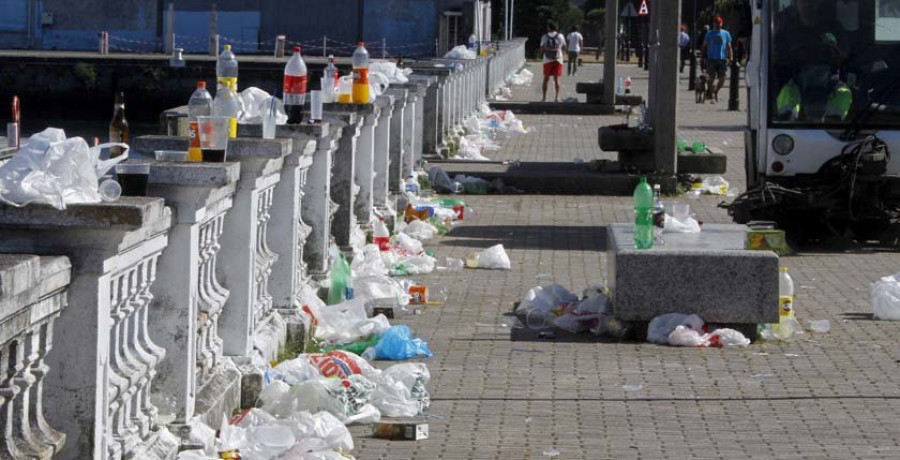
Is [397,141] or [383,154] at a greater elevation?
[397,141]

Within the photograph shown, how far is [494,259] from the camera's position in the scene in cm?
1491

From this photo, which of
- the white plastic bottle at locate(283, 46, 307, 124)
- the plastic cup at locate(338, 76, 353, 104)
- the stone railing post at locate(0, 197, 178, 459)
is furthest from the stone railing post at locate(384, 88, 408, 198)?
the stone railing post at locate(0, 197, 178, 459)

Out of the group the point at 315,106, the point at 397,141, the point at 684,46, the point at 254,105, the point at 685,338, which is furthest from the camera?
the point at 684,46

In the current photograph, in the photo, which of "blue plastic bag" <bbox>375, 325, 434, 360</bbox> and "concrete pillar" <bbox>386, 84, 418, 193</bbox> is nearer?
"blue plastic bag" <bbox>375, 325, 434, 360</bbox>

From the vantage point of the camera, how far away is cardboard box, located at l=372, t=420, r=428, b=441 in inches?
325

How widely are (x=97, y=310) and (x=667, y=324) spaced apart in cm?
605

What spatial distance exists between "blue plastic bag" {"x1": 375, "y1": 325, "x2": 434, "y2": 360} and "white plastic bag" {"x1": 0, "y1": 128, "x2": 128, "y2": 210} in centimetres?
486

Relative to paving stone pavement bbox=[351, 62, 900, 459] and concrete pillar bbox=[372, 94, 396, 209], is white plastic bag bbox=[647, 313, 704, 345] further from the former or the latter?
concrete pillar bbox=[372, 94, 396, 209]

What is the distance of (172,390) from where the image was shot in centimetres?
711

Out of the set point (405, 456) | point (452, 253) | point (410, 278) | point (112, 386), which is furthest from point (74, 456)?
point (452, 253)

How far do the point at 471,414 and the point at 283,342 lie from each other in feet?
5.16

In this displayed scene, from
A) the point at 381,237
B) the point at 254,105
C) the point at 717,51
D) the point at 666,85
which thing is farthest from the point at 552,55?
the point at 254,105

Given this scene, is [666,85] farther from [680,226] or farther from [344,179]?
[680,226]

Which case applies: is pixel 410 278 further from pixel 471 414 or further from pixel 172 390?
pixel 172 390
